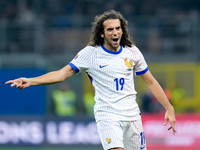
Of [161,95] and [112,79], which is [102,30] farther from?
[161,95]

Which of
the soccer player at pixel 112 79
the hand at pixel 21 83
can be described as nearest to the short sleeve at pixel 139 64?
the soccer player at pixel 112 79

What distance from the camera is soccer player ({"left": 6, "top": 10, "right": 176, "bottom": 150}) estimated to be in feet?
20.9

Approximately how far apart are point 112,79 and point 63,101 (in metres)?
10.0

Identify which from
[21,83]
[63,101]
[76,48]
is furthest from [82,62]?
[76,48]

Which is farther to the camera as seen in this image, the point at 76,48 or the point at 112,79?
the point at 76,48

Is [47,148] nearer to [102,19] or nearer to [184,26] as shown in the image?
[184,26]

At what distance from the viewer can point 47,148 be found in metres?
14.1

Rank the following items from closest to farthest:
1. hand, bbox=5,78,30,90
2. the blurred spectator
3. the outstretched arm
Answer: hand, bbox=5,78,30,90 < the outstretched arm < the blurred spectator

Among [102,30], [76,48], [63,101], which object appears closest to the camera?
[102,30]

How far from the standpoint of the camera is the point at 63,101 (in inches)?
643

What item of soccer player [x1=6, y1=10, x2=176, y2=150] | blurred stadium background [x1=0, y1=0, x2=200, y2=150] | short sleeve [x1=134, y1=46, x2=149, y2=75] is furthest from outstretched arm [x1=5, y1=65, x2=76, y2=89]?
blurred stadium background [x1=0, y1=0, x2=200, y2=150]

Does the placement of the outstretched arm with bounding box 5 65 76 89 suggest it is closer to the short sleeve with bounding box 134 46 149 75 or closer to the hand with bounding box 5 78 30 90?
the hand with bounding box 5 78 30 90

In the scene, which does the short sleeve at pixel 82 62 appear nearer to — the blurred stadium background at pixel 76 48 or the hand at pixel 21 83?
the hand at pixel 21 83

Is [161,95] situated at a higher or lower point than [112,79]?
lower
